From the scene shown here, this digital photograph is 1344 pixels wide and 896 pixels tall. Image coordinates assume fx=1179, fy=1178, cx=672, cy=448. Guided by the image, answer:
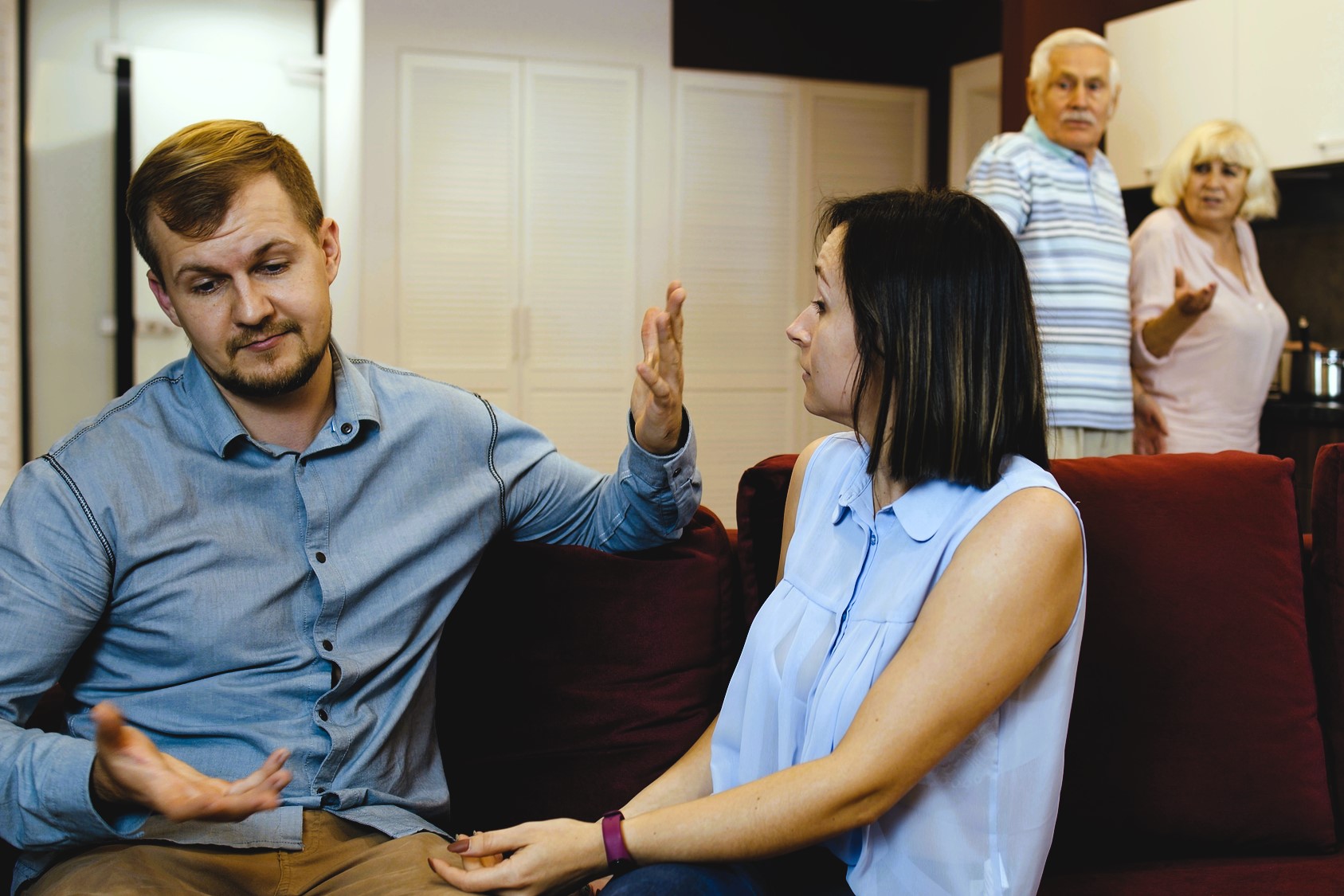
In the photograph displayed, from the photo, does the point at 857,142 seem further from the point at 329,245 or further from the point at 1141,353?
the point at 329,245

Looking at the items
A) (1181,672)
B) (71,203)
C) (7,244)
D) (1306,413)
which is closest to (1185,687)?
(1181,672)

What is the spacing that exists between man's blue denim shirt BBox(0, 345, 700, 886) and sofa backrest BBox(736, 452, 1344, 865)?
47cm

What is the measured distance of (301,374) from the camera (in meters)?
1.40

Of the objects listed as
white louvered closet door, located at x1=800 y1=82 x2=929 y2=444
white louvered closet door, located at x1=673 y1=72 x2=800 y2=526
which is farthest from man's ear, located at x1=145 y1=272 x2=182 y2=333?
white louvered closet door, located at x1=800 y1=82 x2=929 y2=444

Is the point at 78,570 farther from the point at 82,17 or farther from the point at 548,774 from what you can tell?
the point at 82,17

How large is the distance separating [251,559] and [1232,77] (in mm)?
3675

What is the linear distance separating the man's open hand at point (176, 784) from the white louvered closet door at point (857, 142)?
15.5 feet

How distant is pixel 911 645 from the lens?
111 cm

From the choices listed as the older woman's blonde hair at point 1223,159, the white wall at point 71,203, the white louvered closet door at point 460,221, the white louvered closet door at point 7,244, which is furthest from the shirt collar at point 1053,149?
the white wall at point 71,203

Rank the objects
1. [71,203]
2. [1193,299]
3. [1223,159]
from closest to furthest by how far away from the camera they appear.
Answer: [1193,299] → [1223,159] → [71,203]

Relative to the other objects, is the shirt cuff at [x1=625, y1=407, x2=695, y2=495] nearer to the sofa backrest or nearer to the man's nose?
the sofa backrest

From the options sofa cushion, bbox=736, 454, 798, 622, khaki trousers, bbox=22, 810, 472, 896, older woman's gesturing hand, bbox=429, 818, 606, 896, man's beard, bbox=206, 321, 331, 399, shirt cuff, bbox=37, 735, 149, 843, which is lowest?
khaki trousers, bbox=22, 810, 472, 896

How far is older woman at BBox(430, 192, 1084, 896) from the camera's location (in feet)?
3.58

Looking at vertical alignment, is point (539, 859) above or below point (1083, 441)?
below
